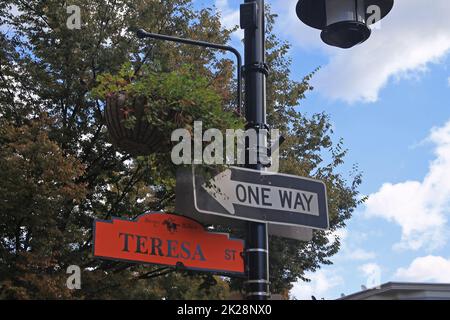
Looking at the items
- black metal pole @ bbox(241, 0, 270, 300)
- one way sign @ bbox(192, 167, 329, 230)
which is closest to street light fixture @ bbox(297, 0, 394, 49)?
black metal pole @ bbox(241, 0, 270, 300)

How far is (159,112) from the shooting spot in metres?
4.55

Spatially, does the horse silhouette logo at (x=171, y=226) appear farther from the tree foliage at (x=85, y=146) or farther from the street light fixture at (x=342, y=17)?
the tree foliage at (x=85, y=146)

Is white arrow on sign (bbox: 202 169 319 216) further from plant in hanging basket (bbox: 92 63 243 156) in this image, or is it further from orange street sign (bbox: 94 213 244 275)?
plant in hanging basket (bbox: 92 63 243 156)

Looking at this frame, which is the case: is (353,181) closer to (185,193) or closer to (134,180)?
(134,180)

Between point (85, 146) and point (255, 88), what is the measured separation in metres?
12.3

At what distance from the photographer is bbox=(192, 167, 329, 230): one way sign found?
168 inches

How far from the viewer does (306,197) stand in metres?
4.55

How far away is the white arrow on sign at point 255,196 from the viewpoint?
4.28m

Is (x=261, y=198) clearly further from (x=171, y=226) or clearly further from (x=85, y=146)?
(x=85, y=146)

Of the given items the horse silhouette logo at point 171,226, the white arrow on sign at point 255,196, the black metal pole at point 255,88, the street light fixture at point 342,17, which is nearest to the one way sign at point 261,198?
the white arrow on sign at point 255,196

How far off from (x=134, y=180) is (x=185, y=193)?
41.3 ft

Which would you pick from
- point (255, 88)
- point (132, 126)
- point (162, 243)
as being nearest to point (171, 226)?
point (162, 243)

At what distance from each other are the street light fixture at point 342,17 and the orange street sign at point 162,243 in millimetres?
1931
